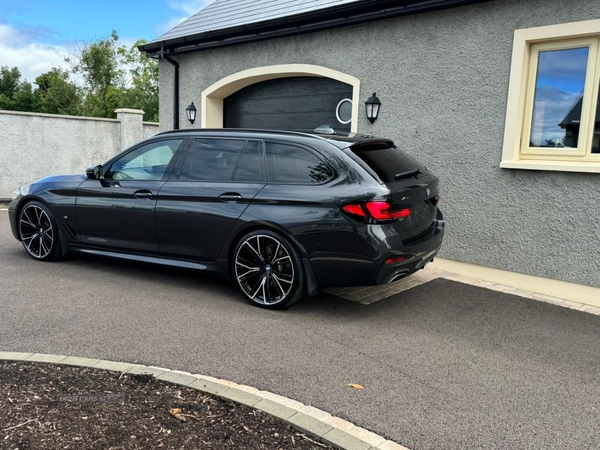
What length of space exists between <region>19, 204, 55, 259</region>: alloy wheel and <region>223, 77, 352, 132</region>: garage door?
3.71 meters

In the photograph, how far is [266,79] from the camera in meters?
9.10

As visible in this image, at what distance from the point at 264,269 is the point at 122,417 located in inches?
88.6

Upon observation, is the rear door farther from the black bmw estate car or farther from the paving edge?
the paving edge

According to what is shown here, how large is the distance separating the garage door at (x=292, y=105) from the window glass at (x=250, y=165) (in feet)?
8.32

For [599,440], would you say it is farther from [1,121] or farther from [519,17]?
[1,121]

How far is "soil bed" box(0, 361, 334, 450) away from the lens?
8.52 ft

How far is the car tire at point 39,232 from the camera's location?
6.22m

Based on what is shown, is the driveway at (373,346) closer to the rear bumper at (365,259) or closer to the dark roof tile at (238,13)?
the rear bumper at (365,259)

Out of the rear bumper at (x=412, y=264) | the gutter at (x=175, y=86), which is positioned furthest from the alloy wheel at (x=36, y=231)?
the gutter at (x=175, y=86)

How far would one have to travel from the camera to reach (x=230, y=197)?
500 centimetres

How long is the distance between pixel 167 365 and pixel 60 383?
0.69 m

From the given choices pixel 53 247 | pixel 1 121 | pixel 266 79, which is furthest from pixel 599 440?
pixel 1 121

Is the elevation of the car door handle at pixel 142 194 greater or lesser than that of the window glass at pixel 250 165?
lesser

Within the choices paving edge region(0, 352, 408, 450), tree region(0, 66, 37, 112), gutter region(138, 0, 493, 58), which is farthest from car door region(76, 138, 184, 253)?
tree region(0, 66, 37, 112)
